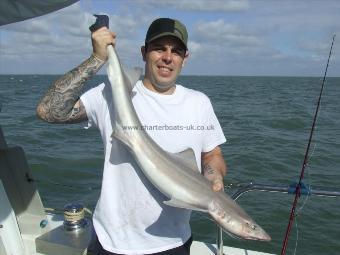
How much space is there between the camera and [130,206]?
10.5 feet

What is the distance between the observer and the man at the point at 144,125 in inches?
125

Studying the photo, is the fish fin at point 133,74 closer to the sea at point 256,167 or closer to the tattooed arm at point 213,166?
the sea at point 256,167

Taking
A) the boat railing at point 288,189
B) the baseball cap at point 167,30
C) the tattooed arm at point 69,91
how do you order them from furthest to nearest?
the boat railing at point 288,189
the baseball cap at point 167,30
the tattooed arm at point 69,91

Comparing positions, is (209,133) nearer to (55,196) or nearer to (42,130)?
(55,196)

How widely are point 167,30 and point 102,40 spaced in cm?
52

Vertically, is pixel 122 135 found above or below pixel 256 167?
above

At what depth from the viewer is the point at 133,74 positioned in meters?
3.30

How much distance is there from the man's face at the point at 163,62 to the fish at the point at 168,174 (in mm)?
248

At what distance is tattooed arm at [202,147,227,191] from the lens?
337cm

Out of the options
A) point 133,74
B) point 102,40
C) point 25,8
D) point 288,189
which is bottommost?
point 288,189

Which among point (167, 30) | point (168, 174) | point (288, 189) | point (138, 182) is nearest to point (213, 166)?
point (168, 174)

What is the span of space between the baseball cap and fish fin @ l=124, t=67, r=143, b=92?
254 mm

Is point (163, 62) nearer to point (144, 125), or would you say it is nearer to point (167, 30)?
point (167, 30)

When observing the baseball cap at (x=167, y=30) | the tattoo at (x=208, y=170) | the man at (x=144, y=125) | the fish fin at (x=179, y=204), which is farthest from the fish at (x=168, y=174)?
the baseball cap at (x=167, y=30)
